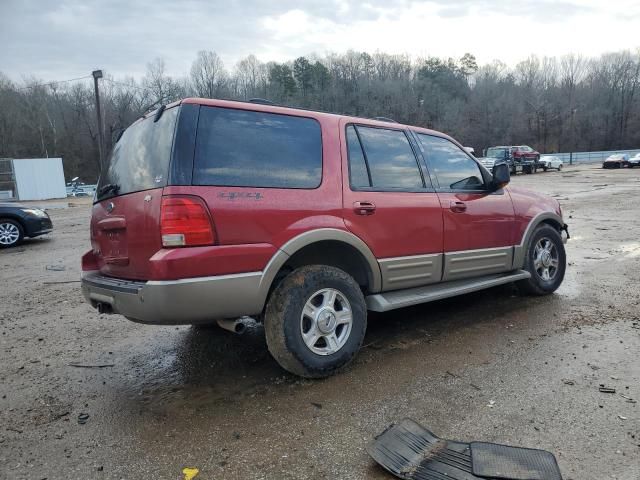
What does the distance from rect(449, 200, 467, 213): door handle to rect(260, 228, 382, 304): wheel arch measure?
1.03 m

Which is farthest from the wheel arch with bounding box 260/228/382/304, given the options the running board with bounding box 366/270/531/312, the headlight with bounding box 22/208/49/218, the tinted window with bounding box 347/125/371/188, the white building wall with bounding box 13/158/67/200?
the white building wall with bounding box 13/158/67/200

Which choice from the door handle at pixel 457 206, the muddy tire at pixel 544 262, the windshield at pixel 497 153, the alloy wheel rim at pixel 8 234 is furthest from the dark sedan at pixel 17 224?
the windshield at pixel 497 153

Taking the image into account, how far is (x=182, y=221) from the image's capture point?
271 cm

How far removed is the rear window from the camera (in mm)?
2879

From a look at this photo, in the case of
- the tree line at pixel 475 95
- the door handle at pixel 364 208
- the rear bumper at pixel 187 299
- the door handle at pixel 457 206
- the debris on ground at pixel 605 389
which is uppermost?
the tree line at pixel 475 95

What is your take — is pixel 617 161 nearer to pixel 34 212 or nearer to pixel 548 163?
pixel 548 163

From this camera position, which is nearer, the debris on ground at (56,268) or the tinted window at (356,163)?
the tinted window at (356,163)

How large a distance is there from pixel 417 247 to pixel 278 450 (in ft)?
6.61

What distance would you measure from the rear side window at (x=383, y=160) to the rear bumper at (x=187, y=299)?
1.20m

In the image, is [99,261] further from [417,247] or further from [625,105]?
[625,105]

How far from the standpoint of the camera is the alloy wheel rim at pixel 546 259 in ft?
16.4

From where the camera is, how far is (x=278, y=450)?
244 centimetres

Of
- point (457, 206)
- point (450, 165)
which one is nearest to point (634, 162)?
point (450, 165)

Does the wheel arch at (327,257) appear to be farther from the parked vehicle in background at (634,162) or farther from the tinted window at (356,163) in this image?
the parked vehicle in background at (634,162)
